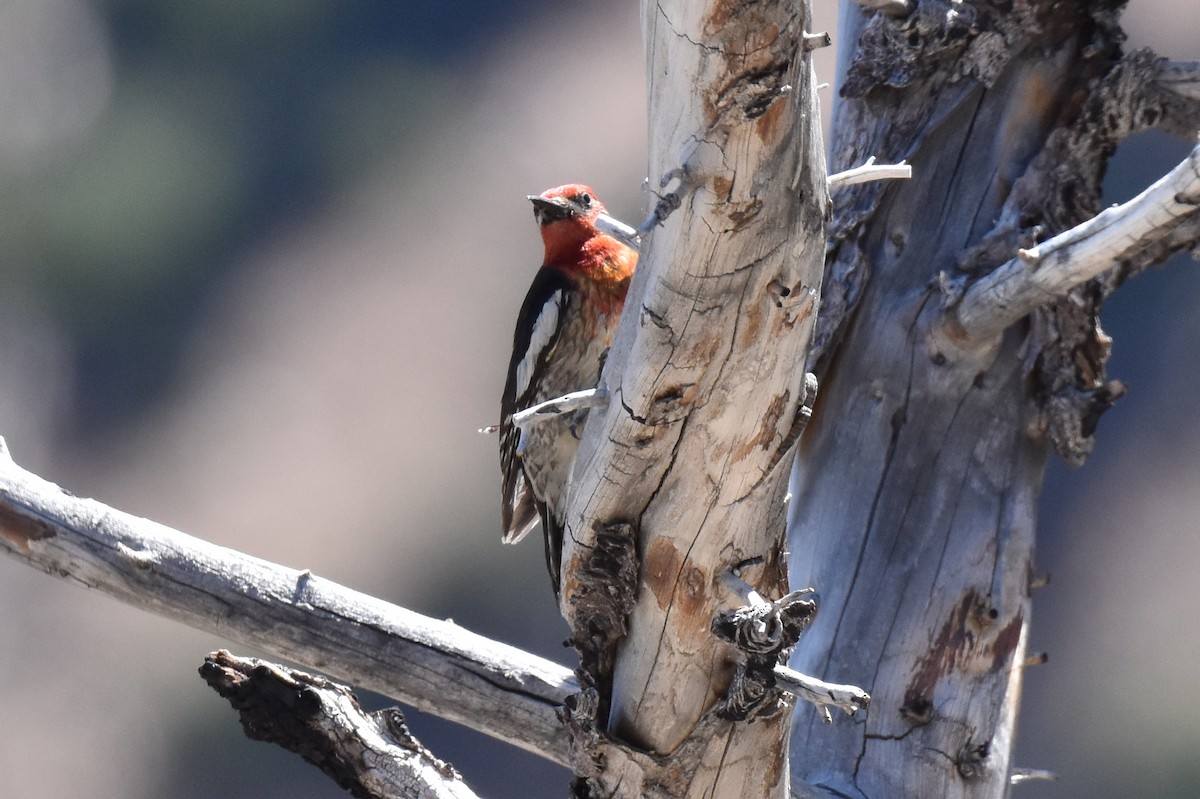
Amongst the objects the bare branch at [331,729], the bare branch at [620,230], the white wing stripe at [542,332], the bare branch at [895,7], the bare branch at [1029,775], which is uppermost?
the bare branch at [895,7]

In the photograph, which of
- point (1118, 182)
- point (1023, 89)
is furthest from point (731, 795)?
point (1118, 182)

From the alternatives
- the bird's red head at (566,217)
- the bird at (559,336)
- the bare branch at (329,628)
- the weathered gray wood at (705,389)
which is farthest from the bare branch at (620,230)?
the bird's red head at (566,217)

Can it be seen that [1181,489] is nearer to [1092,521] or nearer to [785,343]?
[1092,521]

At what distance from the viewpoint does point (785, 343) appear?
1840mm

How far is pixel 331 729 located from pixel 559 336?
1.39 metres

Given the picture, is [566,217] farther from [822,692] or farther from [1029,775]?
[822,692]

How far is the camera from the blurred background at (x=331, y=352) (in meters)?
10.1

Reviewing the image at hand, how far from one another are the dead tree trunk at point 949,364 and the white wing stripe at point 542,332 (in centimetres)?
76

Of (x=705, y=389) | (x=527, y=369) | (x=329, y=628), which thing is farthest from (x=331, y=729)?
(x=527, y=369)

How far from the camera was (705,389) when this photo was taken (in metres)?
1.88

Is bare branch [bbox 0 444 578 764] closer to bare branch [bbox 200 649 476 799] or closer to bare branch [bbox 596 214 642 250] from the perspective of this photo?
bare branch [bbox 200 649 476 799]

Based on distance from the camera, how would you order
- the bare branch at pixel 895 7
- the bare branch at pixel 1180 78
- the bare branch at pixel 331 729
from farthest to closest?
1. the bare branch at pixel 1180 78
2. the bare branch at pixel 895 7
3. the bare branch at pixel 331 729

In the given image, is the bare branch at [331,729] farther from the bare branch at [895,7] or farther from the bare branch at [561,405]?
the bare branch at [895,7]

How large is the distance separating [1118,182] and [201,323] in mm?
8784
